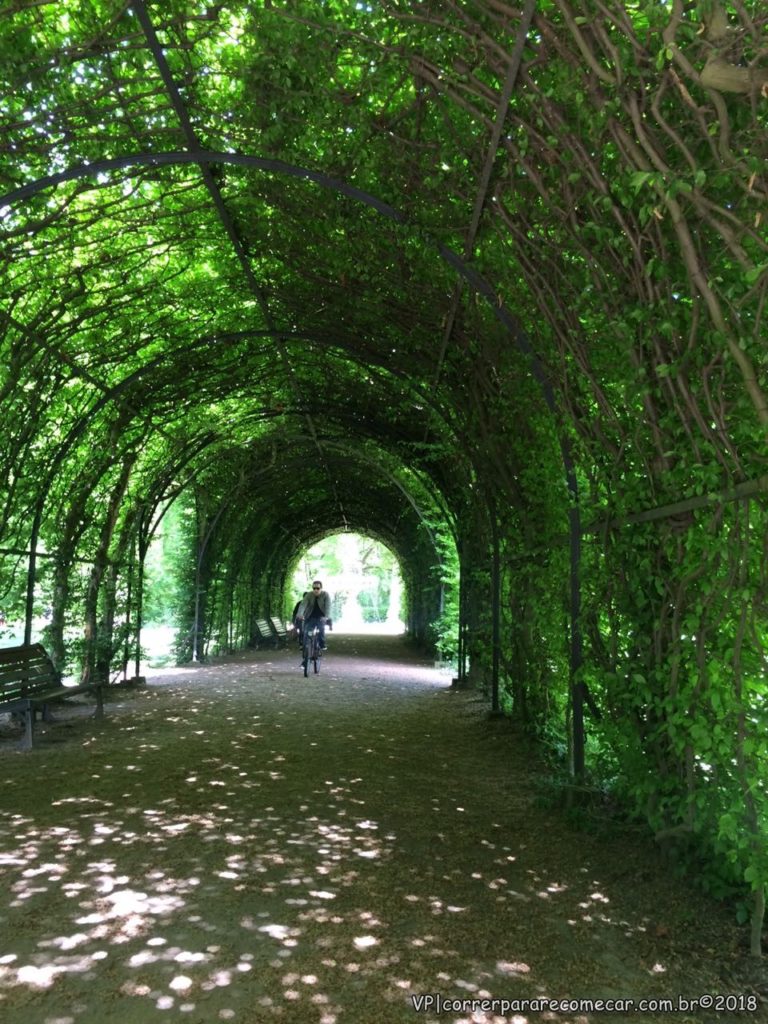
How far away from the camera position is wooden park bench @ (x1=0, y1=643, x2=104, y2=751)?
6.75 meters

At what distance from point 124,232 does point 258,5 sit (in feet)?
9.82

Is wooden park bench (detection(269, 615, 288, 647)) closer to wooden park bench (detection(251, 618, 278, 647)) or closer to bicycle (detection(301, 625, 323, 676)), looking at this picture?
wooden park bench (detection(251, 618, 278, 647))

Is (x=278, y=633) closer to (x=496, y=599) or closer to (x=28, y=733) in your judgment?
(x=496, y=599)

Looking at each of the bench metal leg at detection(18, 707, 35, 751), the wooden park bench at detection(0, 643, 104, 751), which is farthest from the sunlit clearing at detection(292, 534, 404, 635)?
the bench metal leg at detection(18, 707, 35, 751)

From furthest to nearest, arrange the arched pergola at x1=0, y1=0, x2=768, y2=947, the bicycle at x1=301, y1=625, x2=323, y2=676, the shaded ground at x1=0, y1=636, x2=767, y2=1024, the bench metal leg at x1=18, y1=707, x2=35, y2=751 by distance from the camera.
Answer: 1. the bicycle at x1=301, y1=625, x2=323, y2=676
2. the bench metal leg at x1=18, y1=707, x2=35, y2=751
3. the arched pergola at x1=0, y1=0, x2=768, y2=947
4. the shaded ground at x1=0, y1=636, x2=767, y2=1024

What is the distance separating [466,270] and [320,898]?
352 cm

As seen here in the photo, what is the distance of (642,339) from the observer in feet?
11.0

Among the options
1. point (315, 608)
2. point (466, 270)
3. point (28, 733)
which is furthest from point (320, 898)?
point (315, 608)

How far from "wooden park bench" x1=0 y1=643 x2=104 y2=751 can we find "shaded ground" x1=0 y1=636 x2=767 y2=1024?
36 centimetres

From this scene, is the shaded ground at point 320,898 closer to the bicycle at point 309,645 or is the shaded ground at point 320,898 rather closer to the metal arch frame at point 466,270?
the metal arch frame at point 466,270

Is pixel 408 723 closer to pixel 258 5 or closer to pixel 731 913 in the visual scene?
pixel 731 913

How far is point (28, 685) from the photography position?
7.38 meters

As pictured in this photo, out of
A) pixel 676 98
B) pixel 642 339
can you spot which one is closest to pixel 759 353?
pixel 642 339

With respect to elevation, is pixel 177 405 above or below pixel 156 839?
above
